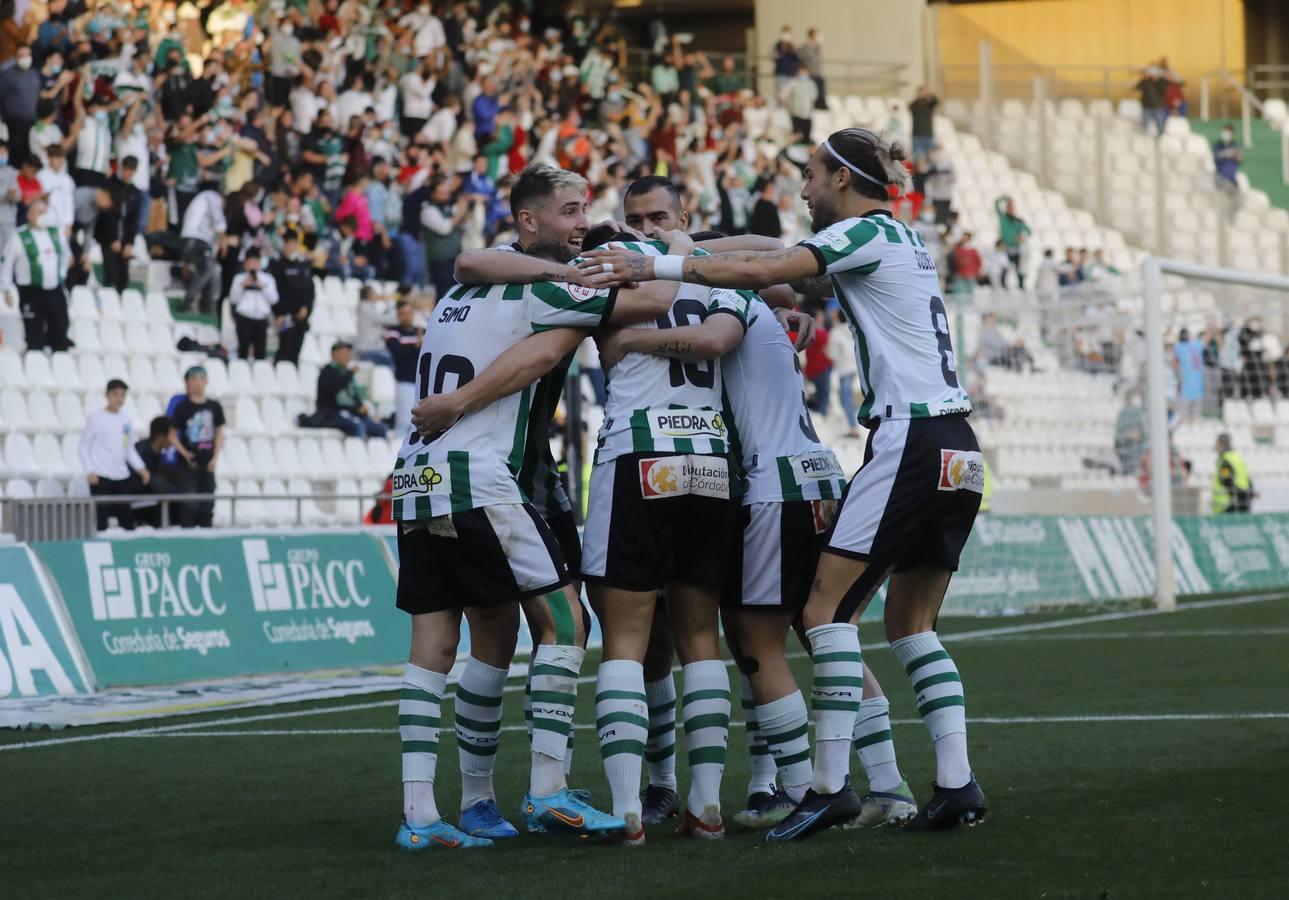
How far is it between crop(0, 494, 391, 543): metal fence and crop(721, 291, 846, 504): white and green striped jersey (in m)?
7.31

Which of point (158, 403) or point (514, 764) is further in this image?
point (158, 403)

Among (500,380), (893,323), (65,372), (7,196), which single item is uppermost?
(7,196)

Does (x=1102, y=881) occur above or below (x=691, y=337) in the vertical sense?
below

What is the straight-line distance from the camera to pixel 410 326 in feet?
66.8

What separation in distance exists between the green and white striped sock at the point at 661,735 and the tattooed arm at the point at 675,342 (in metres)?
1.28

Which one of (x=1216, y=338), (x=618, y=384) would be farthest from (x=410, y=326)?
(x=618, y=384)

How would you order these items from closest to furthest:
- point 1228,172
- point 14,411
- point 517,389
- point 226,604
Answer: point 517,389 → point 226,604 → point 14,411 → point 1228,172

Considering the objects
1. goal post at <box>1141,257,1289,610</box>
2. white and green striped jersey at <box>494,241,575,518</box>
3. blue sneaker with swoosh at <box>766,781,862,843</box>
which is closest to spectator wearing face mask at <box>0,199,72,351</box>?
goal post at <box>1141,257,1289,610</box>

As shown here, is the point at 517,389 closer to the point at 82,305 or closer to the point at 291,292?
the point at 82,305

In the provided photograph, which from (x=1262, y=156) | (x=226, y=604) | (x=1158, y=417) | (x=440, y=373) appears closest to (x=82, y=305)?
(x=226, y=604)

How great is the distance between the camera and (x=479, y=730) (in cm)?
679

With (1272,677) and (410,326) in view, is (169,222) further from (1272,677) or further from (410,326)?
(1272,677)

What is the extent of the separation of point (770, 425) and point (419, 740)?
5.26 feet

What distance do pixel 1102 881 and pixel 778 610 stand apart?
173 cm
